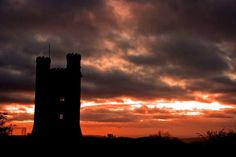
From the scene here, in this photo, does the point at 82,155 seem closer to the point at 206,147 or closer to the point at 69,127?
the point at 206,147

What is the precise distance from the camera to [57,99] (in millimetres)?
57625

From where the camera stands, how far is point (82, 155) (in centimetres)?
3356

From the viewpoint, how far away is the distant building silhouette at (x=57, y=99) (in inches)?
2197

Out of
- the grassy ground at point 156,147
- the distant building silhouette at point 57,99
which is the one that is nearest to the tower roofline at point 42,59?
the distant building silhouette at point 57,99

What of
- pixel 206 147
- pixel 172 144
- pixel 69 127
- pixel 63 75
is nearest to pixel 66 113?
pixel 69 127

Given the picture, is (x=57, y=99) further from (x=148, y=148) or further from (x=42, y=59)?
(x=148, y=148)

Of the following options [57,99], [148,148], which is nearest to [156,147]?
[148,148]

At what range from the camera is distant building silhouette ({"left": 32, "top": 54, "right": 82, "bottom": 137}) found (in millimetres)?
55812

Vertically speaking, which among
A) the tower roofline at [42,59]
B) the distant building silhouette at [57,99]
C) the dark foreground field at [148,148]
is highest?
the tower roofline at [42,59]

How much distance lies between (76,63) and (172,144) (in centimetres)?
3006

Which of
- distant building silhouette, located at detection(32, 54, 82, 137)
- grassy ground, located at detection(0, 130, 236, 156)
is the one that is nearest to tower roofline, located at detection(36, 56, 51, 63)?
distant building silhouette, located at detection(32, 54, 82, 137)

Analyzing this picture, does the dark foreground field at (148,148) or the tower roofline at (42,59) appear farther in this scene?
the tower roofline at (42,59)

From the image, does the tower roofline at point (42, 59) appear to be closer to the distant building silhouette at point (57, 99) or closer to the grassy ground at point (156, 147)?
the distant building silhouette at point (57, 99)

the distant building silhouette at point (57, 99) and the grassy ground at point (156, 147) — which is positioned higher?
the distant building silhouette at point (57, 99)
